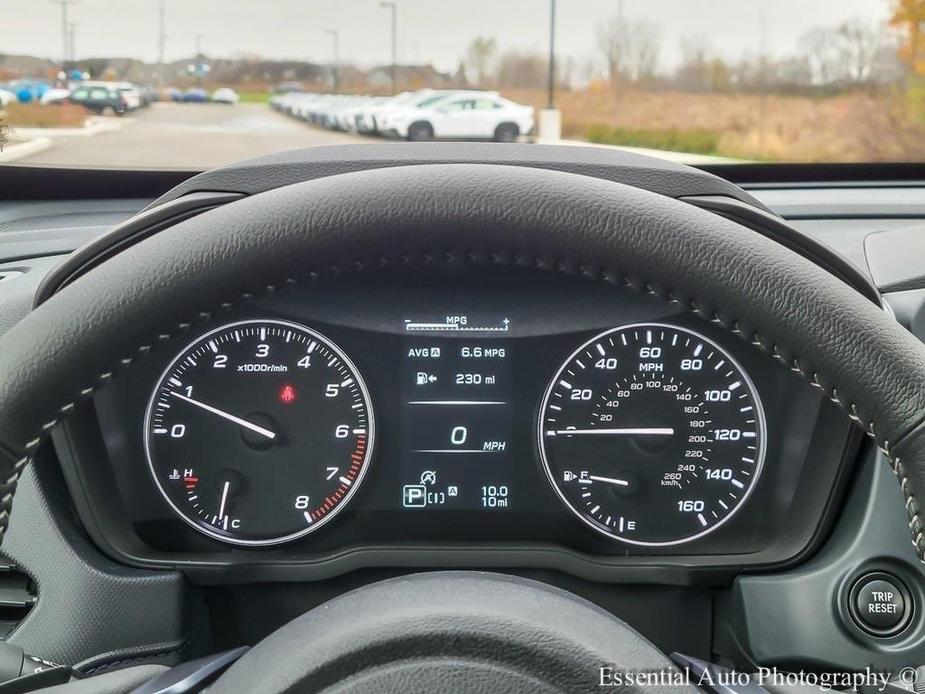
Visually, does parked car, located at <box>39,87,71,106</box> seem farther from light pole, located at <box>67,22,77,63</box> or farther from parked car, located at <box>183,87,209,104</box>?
parked car, located at <box>183,87,209,104</box>

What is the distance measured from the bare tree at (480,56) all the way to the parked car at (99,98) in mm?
857

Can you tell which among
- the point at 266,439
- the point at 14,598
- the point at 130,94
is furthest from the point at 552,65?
the point at 14,598

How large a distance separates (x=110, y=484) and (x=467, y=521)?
74 centimetres

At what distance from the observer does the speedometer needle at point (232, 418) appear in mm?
2326

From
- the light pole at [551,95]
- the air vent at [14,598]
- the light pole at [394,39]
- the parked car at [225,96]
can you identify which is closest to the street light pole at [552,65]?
the light pole at [551,95]

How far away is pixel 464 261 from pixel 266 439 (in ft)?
3.42

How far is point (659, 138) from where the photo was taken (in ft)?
8.77

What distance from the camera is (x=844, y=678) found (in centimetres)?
211

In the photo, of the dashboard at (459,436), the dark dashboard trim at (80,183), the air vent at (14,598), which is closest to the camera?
the air vent at (14,598)

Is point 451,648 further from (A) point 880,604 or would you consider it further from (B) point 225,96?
(B) point 225,96

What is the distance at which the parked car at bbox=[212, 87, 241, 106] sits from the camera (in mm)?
2746

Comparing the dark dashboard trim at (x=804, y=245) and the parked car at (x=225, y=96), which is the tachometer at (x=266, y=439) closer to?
the parked car at (x=225, y=96)

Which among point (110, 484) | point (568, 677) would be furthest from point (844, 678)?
point (110, 484)

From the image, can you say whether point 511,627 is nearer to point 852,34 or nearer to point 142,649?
point 142,649
